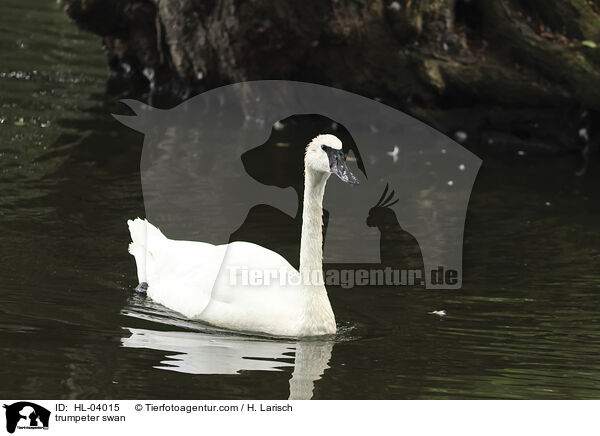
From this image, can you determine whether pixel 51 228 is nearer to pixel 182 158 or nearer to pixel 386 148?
pixel 182 158

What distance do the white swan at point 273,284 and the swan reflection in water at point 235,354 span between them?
0.16 m

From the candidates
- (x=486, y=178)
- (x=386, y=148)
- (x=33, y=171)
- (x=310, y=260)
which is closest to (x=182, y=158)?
(x=33, y=171)

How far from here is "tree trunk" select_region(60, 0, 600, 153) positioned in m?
15.4

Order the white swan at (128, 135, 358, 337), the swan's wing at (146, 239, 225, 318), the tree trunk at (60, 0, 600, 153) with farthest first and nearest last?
the tree trunk at (60, 0, 600, 153) < the swan's wing at (146, 239, 225, 318) < the white swan at (128, 135, 358, 337)

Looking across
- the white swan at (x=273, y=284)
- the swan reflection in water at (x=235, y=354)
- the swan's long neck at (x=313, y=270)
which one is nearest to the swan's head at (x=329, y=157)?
the white swan at (x=273, y=284)

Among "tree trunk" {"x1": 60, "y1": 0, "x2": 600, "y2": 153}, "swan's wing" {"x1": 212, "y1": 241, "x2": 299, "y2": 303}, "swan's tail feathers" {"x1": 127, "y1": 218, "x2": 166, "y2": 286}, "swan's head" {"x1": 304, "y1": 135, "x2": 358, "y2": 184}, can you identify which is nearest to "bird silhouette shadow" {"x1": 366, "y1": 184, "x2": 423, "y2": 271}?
"swan's wing" {"x1": 212, "y1": 241, "x2": 299, "y2": 303}

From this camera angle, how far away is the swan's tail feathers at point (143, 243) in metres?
9.47

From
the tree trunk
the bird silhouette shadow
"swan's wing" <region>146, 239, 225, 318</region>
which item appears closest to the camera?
"swan's wing" <region>146, 239, 225, 318</region>

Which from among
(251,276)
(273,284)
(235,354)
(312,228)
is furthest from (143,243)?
(235,354)

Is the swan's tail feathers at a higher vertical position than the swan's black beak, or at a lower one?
lower

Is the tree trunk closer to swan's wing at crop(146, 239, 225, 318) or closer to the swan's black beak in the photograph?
swan's wing at crop(146, 239, 225, 318)

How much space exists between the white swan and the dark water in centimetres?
15

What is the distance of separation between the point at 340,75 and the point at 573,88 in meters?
3.82
